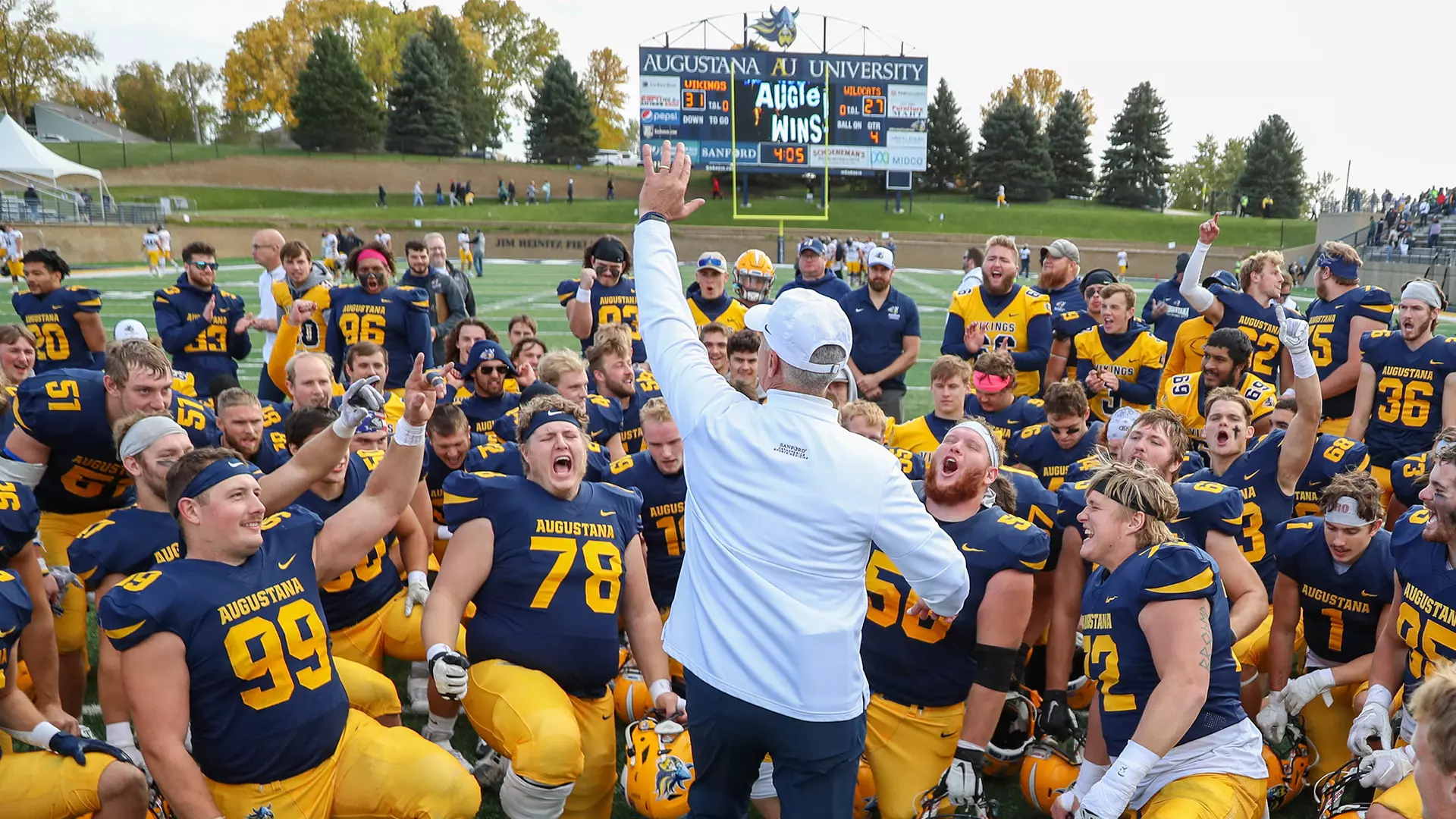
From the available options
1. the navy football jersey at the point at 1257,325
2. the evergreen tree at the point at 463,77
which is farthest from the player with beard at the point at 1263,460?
the evergreen tree at the point at 463,77

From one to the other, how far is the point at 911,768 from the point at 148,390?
3966 mm

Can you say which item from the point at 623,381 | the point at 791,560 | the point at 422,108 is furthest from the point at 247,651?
the point at 422,108

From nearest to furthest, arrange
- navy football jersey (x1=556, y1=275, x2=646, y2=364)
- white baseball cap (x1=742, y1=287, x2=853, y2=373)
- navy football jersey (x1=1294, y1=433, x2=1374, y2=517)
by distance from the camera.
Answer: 1. white baseball cap (x1=742, y1=287, x2=853, y2=373)
2. navy football jersey (x1=1294, y1=433, x2=1374, y2=517)
3. navy football jersey (x1=556, y1=275, x2=646, y2=364)

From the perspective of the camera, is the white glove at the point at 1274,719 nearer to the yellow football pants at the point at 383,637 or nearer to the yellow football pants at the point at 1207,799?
the yellow football pants at the point at 1207,799

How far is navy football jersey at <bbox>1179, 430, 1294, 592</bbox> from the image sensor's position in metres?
4.98

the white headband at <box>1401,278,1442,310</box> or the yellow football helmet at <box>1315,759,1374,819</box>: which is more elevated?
the white headband at <box>1401,278,1442,310</box>

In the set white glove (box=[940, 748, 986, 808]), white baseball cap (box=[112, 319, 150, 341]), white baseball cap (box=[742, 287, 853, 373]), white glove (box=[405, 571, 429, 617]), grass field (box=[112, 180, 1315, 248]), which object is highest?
grass field (box=[112, 180, 1315, 248])

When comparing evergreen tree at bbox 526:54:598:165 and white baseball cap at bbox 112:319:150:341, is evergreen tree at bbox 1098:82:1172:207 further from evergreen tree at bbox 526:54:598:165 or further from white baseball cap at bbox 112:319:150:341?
white baseball cap at bbox 112:319:150:341

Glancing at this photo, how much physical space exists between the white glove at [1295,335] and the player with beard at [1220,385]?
3.59 feet

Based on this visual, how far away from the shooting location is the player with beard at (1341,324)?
23.5 feet

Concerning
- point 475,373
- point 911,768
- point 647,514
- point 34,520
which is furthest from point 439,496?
point 911,768

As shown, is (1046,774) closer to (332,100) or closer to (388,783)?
(388,783)

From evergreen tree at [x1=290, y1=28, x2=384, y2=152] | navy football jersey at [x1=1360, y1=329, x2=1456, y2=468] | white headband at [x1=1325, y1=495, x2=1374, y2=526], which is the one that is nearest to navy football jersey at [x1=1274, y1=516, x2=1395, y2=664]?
white headband at [x1=1325, y1=495, x2=1374, y2=526]

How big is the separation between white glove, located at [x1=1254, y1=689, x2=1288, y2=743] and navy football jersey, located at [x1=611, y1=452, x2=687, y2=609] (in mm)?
2752
